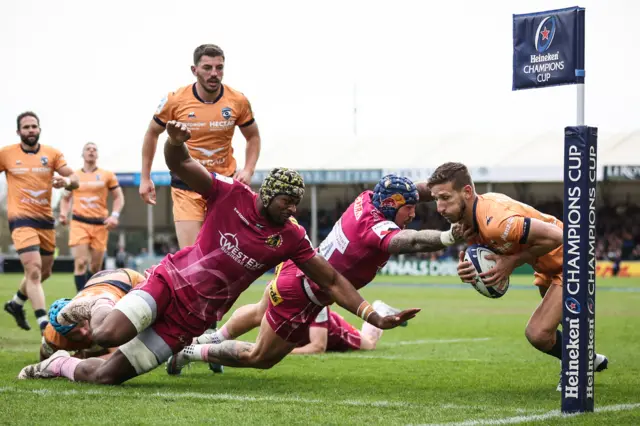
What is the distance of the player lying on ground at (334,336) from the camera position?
450 inches

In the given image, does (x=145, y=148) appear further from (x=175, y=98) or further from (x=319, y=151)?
(x=319, y=151)

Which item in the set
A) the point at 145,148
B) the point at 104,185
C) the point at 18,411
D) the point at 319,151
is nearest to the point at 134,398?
the point at 18,411

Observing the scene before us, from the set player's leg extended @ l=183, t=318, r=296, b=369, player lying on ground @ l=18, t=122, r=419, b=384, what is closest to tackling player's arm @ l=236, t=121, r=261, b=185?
player's leg extended @ l=183, t=318, r=296, b=369

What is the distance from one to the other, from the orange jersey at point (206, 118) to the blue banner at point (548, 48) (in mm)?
4111

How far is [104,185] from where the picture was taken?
59.3 feet

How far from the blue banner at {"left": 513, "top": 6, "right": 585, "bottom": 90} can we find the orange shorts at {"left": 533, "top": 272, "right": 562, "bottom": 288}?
2566 millimetres

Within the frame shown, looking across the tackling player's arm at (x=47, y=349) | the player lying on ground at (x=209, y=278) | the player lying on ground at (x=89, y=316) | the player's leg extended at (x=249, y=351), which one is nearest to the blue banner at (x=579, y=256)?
the player lying on ground at (x=209, y=278)

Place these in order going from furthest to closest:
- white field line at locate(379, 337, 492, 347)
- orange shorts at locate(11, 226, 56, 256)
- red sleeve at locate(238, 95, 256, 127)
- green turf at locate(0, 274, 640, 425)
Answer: white field line at locate(379, 337, 492, 347), orange shorts at locate(11, 226, 56, 256), red sleeve at locate(238, 95, 256, 127), green turf at locate(0, 274, 640, 425)

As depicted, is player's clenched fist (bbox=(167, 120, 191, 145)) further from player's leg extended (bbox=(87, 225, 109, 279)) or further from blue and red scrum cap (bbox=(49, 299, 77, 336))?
player's leg extended (bbox=(87, 225, 109, 279))

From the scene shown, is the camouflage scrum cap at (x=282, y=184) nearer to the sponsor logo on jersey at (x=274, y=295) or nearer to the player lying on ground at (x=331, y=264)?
the player lying on ground at (x=331, y=264)

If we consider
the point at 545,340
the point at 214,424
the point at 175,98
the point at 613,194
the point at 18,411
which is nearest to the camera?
the point at 214,424

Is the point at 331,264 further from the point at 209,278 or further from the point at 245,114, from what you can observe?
Result: the point at 245,114

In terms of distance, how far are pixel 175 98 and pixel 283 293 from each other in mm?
2471

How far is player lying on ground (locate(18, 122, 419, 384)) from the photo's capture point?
7656 mm
